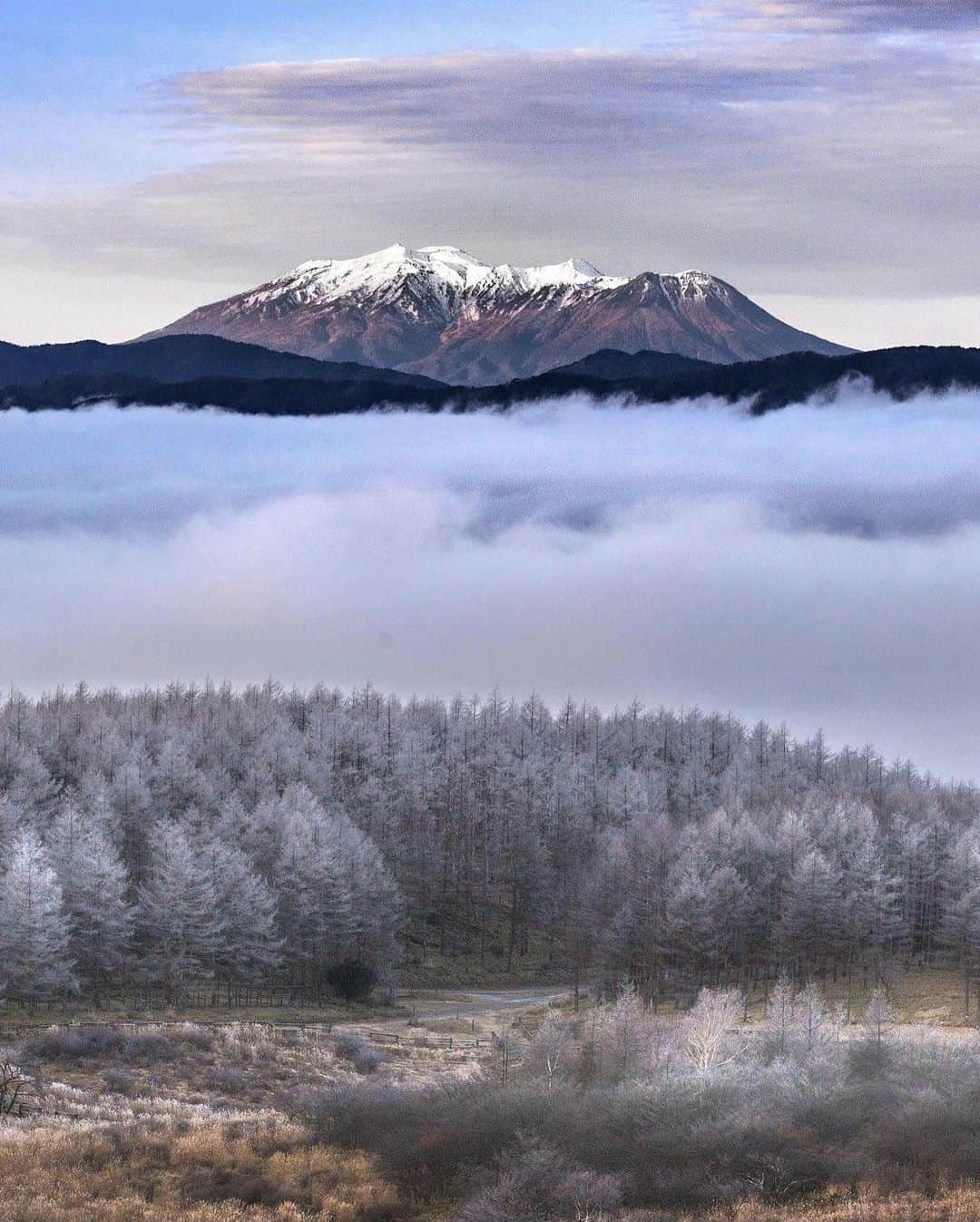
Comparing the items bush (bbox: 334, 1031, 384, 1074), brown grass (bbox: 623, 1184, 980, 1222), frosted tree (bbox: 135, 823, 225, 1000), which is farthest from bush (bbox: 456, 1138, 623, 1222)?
frosted tree (bbox: 135, 823, 225, 1000)

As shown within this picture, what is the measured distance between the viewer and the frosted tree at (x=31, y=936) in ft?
286

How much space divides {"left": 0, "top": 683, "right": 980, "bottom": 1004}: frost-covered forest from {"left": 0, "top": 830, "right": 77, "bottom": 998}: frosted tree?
0.12 metres

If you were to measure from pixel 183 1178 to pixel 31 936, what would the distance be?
51.8 meters

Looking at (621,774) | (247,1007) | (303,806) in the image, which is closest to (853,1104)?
(247,1007)

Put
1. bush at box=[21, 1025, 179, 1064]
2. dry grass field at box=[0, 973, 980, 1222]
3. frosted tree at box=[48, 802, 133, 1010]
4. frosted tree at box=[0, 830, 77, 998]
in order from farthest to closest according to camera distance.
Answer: frosted tree at box=[48, 802, 133, 1010] → frosted tree at box=[0, 830, 77, 998] → bush at box=[21, 1025, 179, 1064] → dry grass field at box=[0, 973, 980, 1222]

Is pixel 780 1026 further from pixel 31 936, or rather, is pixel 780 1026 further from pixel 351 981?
pixel 351 981

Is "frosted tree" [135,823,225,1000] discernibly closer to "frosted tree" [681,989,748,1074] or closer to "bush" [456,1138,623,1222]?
"frosted tree" [681,989,748,1074]

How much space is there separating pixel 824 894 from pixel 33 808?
58.2 metres

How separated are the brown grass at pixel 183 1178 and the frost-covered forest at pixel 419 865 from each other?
4802 centimetres

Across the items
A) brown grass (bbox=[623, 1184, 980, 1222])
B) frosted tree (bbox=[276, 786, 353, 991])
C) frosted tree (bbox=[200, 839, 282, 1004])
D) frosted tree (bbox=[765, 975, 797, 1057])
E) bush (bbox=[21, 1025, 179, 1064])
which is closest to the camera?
brown grass (bbox=[623, 1184, 980, 1222])

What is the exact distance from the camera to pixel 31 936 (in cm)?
8762

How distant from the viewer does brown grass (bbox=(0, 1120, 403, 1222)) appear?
36.4 m

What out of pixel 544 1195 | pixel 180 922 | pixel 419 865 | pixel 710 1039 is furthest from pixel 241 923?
pixel 544 1195

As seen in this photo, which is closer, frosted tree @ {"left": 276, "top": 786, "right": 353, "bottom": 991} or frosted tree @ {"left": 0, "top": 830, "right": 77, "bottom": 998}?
frosted tree @ {"left": 0, "top": 830, "right": 77, "bottom": 998}
